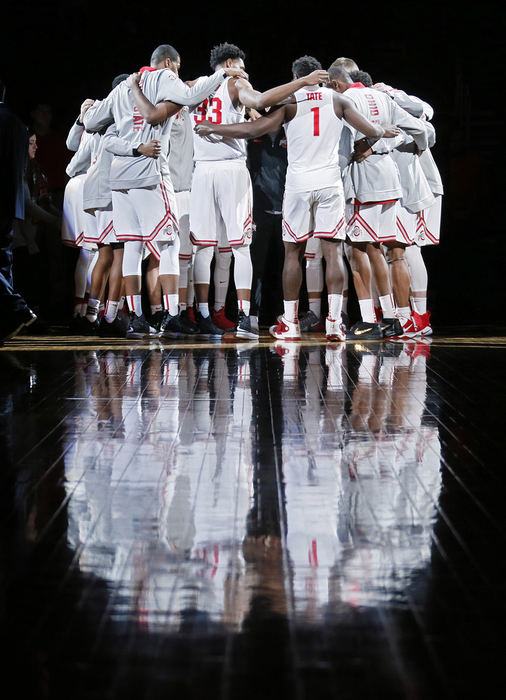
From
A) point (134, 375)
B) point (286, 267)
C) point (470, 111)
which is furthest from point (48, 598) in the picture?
point (470, 111)

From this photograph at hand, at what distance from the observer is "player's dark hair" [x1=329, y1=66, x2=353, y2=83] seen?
674 cm

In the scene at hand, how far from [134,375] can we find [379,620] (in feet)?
10.6

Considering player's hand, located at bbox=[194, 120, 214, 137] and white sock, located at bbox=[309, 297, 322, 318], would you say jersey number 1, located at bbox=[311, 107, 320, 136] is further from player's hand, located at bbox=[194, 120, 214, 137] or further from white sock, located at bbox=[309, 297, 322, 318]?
white sock, located at bbox=[309, 297, 322, 318]

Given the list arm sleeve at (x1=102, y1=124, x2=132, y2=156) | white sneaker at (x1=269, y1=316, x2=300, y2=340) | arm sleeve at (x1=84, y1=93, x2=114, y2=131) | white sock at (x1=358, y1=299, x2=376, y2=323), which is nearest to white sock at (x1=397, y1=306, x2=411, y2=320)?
white sock at (x1=358, y1=299, x2=376, y2=323)

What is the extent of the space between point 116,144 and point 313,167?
1.31 meters

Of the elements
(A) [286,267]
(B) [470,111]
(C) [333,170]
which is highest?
(B) [470,111]

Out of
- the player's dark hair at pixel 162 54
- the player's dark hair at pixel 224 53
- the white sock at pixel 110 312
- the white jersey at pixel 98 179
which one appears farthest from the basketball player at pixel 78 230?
the player's dark hair at pixel 224 53

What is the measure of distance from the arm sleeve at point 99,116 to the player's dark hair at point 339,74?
1.44 metres

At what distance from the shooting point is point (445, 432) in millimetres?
3334

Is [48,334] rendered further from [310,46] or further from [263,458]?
[263,458]

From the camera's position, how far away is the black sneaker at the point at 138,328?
274 inches

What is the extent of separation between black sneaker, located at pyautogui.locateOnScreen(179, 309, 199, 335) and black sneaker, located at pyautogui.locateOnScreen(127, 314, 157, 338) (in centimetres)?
22

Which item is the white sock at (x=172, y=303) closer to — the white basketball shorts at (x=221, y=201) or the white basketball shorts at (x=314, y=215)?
the white basketball shorts at (x=221, y=201)

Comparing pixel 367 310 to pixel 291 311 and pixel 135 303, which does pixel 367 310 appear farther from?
pixel 135 303
